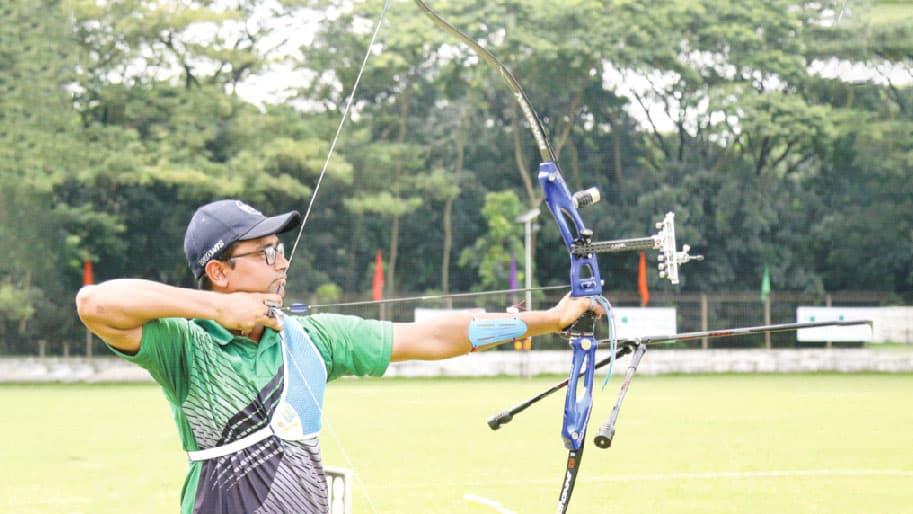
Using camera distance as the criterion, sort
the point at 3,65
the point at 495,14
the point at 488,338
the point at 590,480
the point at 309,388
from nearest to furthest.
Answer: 1. the point at 309,388
2. the point at 488,338
3. the point at 590,480
4. the point at 3,65
5. the point at 495,14

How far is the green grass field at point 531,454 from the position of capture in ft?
21.2

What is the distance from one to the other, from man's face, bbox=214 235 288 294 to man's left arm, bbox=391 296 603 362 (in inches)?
11.6

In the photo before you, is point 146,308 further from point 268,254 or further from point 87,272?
point 87,272

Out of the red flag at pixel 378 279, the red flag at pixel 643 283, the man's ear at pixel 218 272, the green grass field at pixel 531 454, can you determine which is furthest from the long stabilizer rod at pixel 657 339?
the red flag at pixel 643 283

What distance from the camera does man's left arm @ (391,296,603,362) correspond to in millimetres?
2412

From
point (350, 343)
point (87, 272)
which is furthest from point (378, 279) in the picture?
point (350, 343)

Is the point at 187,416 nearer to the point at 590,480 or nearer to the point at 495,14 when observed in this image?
Result: the point at 590,480

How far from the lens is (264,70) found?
20.2 m

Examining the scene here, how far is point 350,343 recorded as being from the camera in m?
2.33

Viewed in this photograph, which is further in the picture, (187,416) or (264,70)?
(264,70)

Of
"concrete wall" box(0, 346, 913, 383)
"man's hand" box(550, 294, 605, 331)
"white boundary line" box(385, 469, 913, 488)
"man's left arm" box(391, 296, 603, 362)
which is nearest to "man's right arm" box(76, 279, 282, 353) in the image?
"man's left arm" box(391, 296, 603, 362)

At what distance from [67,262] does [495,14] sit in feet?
27.5

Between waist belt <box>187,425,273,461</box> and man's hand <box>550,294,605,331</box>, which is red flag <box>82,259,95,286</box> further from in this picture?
waist belt <box>187,425,273,461</box>

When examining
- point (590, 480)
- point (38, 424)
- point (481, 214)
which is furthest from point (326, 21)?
point (590, 480)
